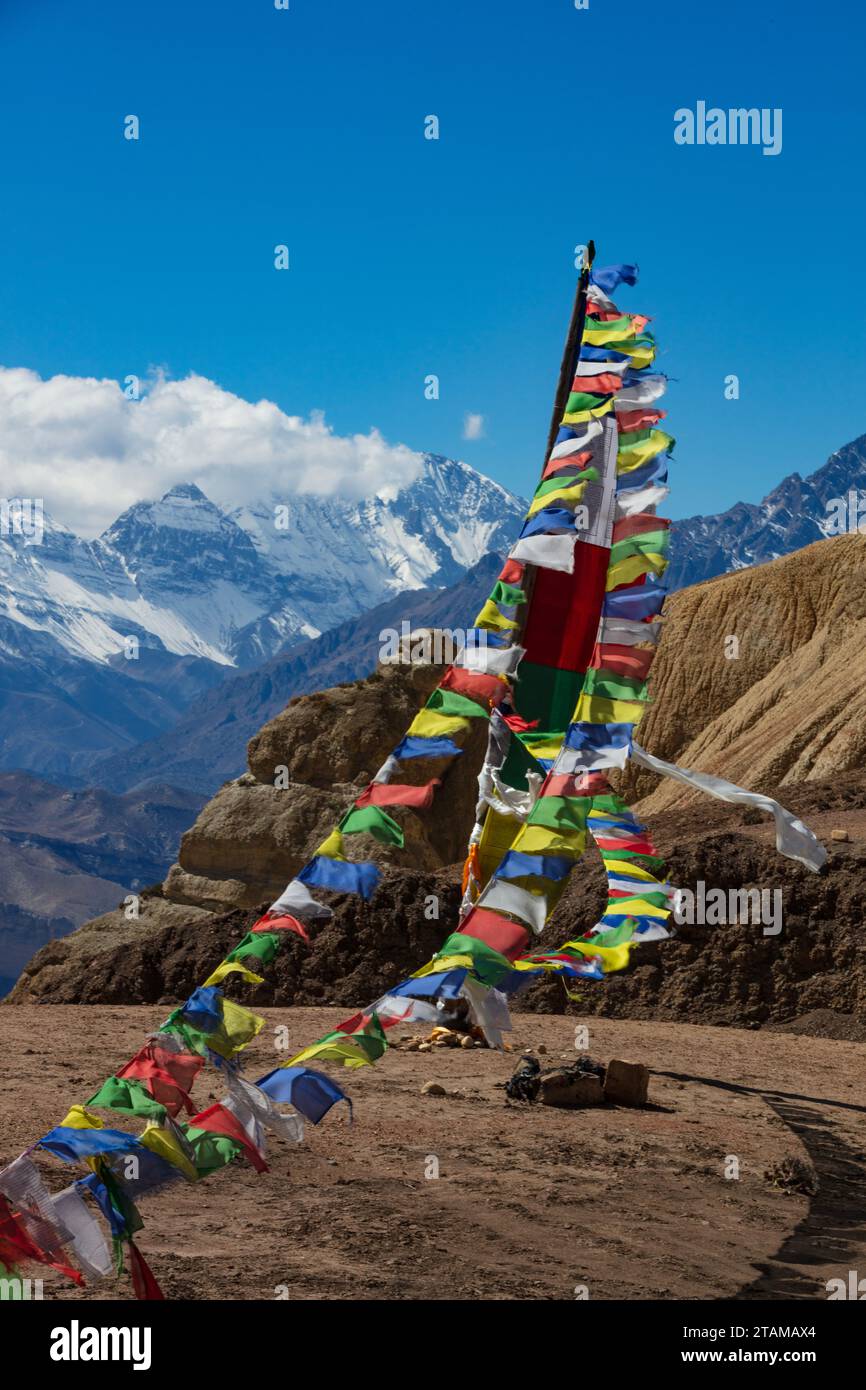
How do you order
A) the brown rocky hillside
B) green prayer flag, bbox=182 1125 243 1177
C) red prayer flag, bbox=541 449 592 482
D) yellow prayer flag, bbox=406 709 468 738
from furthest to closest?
1. the brown rocky hillside
2. red prayer flag, bbox=541 449 592 482
3. yellow prayer flag, bbox=406 709 468 738
4. green prayer flag, bbox=182 1125 243 1177

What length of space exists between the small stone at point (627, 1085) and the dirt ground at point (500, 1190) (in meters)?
0.14

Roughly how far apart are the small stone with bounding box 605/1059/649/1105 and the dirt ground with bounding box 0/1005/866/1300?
14 cm

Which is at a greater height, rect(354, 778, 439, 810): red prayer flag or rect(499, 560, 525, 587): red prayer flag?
rect(499, 560, 525, 587): red prayer flag

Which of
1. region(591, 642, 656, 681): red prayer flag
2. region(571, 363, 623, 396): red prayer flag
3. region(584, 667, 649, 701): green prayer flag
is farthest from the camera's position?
region(571, 363, 623, 396): red prayer flag

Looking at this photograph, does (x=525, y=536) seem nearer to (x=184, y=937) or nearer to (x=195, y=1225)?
(x=195, y=1225)

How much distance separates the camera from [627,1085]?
13672 mm

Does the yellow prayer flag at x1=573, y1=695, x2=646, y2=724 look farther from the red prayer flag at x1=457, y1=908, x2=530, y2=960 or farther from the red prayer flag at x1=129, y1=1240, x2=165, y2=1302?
the red prayer flag at x1=129, y1=1240, x2=165, y2=1302

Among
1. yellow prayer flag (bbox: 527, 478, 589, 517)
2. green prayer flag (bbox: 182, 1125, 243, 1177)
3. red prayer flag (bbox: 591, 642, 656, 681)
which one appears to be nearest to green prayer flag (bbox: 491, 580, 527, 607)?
yellow prayer flag (bbox: 527, 478, 589, 517)

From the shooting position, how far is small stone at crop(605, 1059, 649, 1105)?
13672 millimetres

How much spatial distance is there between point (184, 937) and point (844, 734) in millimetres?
20048

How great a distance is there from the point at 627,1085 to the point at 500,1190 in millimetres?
3095

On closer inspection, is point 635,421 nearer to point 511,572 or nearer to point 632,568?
point 632,568

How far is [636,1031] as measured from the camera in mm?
17969

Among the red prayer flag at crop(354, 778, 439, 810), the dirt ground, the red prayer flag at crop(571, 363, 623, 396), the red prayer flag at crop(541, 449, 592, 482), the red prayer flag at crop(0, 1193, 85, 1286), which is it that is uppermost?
the red prayer flag at crop(571, 363, 623, 396)
